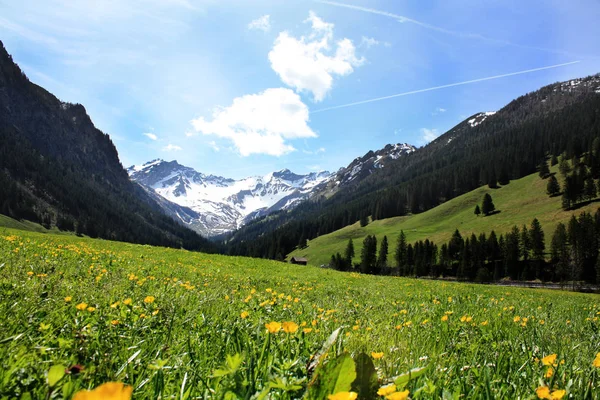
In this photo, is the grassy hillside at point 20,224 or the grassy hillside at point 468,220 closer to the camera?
the grassy hillside at point 20,224

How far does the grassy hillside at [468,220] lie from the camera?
13394 centimetres

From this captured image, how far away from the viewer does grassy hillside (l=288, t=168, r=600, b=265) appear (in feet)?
439

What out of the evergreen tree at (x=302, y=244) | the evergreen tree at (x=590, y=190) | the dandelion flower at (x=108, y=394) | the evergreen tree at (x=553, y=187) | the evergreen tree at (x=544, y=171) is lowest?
the dandelion flower at (x=108, y=394)

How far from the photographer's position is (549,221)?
126m

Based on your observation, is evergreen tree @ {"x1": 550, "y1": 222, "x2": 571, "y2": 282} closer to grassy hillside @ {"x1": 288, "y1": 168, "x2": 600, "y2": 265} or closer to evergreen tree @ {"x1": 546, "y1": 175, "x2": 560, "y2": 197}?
grassy hillside @ {"x1": 288, "y1": 168, "x2": 600, "y2": 265}

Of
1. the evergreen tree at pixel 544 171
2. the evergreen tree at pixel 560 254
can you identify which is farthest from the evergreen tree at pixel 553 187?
the evergreen tree at pixel 560 254

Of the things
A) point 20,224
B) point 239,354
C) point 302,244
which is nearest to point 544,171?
point 302,244

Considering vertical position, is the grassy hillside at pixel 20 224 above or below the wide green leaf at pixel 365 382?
above

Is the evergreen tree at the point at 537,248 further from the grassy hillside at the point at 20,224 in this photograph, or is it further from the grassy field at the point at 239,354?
the grassy hillside at the point at 20,224

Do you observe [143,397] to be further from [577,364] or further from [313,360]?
[577,364]

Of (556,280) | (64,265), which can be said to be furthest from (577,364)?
(556,280)

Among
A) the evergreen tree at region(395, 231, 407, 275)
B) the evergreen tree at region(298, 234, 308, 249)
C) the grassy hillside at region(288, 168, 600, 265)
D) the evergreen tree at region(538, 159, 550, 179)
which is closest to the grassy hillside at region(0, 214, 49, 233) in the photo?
the grassy hillside at region(288, 168, 600, 265)

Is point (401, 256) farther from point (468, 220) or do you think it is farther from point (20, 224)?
point (20, 224)

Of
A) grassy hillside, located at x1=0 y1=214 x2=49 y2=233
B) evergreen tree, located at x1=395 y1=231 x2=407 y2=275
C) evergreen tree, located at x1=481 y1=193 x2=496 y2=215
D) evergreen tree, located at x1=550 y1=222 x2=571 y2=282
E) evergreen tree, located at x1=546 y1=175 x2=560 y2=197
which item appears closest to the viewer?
evergreen tree, located at x1=550 y1=222 x2=571 y2=282
